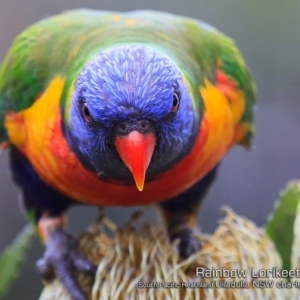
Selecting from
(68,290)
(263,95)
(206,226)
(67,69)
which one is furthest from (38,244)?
(263,95)

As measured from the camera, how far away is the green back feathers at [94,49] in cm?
95

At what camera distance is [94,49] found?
92cm

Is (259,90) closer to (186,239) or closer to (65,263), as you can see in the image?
(186,239)

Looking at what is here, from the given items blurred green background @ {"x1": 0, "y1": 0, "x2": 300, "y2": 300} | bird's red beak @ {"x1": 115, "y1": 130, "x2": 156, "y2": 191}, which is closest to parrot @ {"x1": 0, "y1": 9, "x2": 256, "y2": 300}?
bird's red beak @ {"x1": 115, "y1": 130, "x2": 156, "y2": 191}

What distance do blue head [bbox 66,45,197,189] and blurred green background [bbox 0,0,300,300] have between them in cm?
88

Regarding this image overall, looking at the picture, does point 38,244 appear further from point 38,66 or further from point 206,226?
point 38,66

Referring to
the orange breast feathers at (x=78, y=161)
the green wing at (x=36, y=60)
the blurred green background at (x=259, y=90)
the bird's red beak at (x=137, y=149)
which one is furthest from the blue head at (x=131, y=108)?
the blurred green background at (x=259, y=90)

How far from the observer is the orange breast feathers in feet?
3.12

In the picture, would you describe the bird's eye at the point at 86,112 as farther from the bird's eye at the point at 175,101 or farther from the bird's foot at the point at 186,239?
the bird's foot at the point at 186,239

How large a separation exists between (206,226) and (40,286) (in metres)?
0.60

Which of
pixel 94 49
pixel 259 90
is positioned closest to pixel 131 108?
pixel 94 49

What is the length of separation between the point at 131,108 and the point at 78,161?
24cm

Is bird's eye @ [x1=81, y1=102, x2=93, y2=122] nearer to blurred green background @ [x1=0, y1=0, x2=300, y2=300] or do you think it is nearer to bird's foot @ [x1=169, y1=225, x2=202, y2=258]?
bird's foot @ [x1=169, y1=225, x2=202, y2=258]

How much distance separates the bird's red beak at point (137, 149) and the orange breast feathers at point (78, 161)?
0.18 m
